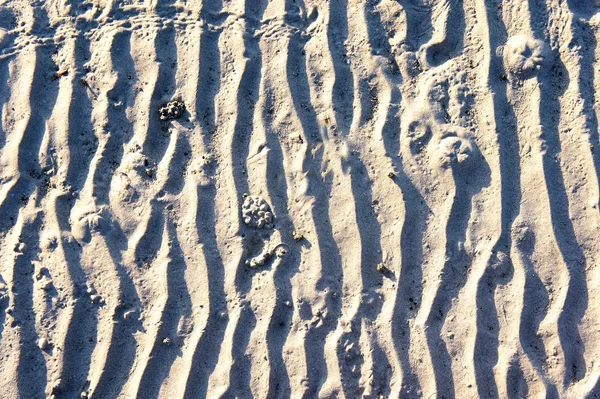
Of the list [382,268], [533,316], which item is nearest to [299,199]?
[382,268]

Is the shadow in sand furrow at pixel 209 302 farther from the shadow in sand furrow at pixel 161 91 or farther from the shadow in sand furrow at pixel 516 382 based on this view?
the shadow in sand furrow at pixel 516 382

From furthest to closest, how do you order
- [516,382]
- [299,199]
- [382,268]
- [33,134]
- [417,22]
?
1. [417,22]
2. [33,134]
3. [299,199]
4. [382,268]
5. [516,382]

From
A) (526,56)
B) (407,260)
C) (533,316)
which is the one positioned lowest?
(533,316)

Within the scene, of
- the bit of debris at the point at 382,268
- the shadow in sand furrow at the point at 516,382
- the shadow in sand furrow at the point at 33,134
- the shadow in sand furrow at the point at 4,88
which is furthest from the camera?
the shadow in sand furrow at the point at 4,88

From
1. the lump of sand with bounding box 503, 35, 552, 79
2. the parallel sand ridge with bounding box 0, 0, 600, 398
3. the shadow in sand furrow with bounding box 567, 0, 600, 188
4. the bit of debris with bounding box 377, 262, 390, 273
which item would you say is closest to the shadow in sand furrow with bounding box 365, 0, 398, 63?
the parallel sand ridge with bounding box 0, 0, 600, 398

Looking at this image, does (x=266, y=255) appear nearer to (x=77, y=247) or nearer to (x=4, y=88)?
(x=77, y=247)

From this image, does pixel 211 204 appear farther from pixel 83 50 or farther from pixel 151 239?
pixel 83 50

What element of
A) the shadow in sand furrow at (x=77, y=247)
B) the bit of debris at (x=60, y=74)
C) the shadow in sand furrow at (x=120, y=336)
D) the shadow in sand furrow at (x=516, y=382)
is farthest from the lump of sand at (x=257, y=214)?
the shadow in sand furrow at (x=516, y=382)
